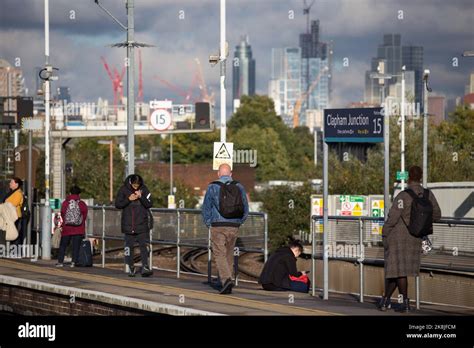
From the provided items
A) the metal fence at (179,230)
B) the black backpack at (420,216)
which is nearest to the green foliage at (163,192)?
the metal fence at (179,230)

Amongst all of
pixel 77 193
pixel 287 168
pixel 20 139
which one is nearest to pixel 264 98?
pixel 287 168

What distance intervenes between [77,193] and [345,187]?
47635 millimetres

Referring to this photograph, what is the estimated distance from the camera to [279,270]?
1956 cm

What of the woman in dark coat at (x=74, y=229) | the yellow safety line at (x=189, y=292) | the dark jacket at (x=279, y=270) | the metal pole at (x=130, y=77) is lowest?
the yellow safety line at (x=189, y=292)

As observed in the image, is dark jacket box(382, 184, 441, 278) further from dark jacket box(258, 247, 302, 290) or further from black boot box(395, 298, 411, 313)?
dark jacket box(258, 247, 302, 290)

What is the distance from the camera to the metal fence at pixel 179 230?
21094 millimetres

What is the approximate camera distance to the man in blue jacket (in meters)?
17.9

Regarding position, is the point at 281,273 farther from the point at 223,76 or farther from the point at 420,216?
the point at 223,76

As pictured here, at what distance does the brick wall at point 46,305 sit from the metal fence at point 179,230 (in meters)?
3.52

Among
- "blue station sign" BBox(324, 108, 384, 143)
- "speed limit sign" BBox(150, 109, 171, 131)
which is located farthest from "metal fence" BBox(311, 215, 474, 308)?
"speed limit sign" BBox(150, 109, 171, 131)

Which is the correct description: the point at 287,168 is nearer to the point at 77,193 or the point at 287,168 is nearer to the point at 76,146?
the point at 76,146

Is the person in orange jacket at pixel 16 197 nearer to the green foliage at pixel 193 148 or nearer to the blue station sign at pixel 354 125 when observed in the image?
the blue station sign at pixel 354 125

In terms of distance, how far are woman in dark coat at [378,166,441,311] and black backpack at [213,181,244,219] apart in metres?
2.82
